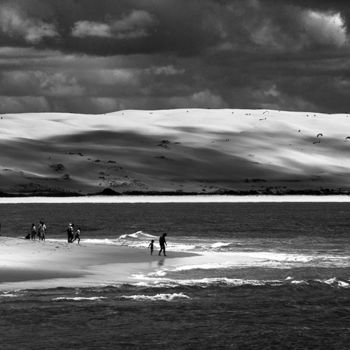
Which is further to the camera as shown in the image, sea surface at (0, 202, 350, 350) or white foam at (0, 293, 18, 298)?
white foam at (0, 293, 18, 298)

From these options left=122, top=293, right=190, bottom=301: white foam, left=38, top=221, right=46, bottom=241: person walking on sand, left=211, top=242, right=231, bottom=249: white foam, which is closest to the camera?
left=122, top=293, right=190, bottom=301: white foam

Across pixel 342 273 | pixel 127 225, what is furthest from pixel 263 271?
pixel 127 225

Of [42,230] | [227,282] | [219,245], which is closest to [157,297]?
[227,282]

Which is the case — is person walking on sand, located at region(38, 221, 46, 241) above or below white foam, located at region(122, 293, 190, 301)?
above

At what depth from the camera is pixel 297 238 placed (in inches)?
3514

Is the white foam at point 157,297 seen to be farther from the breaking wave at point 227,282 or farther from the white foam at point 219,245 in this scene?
the white foam at point 219,245

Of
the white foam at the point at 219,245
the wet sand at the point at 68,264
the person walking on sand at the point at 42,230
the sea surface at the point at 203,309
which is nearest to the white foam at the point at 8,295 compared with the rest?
the sea surface at the point at 203,309

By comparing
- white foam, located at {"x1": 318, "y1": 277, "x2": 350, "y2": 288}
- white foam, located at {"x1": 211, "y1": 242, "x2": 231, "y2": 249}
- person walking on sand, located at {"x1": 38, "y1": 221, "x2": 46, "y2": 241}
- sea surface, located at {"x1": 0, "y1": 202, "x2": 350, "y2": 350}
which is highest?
person walking on sand, located at {"x1": 38, "y1": 221, "x2": 46, "y2": 241}

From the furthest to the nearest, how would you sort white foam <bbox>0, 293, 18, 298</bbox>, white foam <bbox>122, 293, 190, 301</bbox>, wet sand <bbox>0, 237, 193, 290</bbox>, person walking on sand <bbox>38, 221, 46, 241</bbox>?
person walking on sand <bbox>38, 221, 46, 241</bbox> → wet sand <bbox>0, 237, 193, 290</bbox> → white foam <bbox>122, 293, 190, 301</bbox> → white foam <bbox>0, 293, 18, 298</bbox>

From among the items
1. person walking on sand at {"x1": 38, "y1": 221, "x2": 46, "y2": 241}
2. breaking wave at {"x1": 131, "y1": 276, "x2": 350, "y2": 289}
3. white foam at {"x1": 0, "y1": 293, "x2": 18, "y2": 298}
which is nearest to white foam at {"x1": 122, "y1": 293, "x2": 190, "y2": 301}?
breaking wave at {"x1": 131, "y1": 276, "x2": 350, "y2": 289}

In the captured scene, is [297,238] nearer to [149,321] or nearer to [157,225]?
[157,225]

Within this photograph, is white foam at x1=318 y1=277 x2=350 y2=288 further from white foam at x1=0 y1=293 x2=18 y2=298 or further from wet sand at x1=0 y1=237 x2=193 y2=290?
white foam at x1=0 y1=293 x2=18 y2=298

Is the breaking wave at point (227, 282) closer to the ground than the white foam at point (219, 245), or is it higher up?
closer to the ground

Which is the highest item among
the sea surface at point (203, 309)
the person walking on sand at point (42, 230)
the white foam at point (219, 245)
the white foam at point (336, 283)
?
the person walking on sand at point (42, 230)
